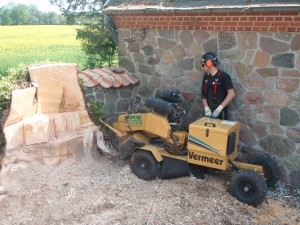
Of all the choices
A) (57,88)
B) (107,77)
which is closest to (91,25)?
(107,77)

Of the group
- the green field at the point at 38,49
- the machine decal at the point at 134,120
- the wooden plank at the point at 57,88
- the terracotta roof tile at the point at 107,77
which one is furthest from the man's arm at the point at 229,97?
the green field at the point at 38,49

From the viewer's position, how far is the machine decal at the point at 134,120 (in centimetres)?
564

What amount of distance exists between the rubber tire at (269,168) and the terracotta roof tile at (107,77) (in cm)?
274

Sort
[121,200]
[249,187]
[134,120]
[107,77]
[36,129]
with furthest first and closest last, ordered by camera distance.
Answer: [107,77], [134,120], [36,129], [121,200], [249,187]

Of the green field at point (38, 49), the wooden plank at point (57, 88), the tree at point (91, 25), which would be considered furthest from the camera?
the green field at point (38, 49)

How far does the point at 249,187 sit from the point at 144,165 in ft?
5.08

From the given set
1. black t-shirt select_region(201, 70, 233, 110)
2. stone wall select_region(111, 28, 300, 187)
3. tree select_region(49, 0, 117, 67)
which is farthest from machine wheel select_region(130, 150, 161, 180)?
tree select_region(49, 0, 117, 67)

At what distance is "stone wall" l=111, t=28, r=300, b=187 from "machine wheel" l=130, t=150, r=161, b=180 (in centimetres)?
141

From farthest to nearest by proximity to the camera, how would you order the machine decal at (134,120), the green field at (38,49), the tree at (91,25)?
the green field at (38,49), the tree at (91,25), the machine decal at (134,120)

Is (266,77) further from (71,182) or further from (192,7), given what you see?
(71,182)

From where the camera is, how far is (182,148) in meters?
5.53

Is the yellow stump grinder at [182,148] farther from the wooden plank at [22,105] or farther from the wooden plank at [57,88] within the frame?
the wooden plank at [22,105]

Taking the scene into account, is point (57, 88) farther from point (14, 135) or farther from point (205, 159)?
point (205, 159)

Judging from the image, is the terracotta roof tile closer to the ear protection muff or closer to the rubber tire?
the ear protection muff
